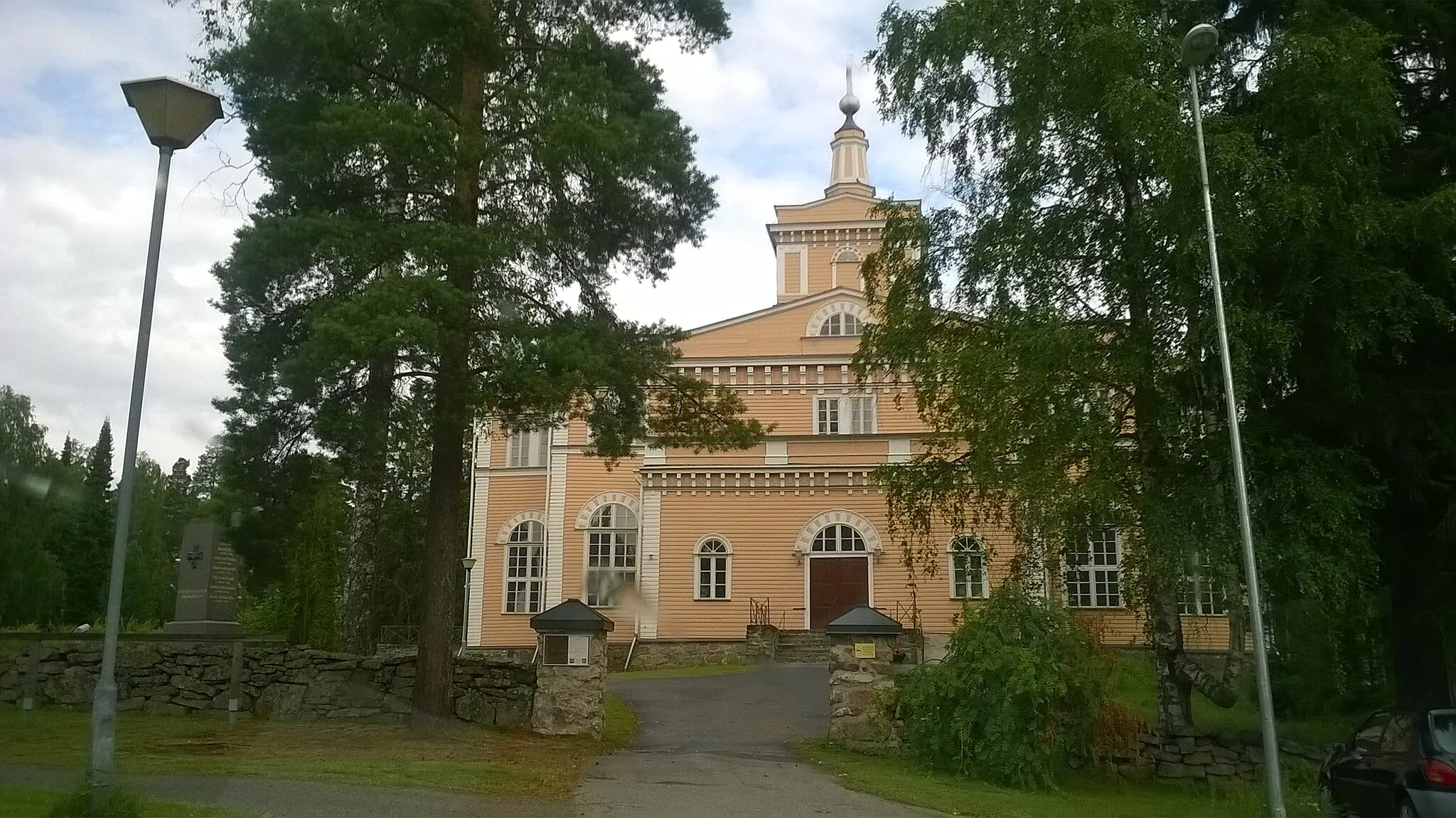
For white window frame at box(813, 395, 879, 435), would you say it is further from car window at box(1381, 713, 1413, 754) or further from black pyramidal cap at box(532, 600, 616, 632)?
car window at box(1381, 713, 1413, 754)

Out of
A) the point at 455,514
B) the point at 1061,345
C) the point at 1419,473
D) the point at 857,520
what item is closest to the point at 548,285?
the point at 455,514

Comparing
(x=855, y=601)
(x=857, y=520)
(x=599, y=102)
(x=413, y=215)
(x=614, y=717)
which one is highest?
(x=599, y=102)

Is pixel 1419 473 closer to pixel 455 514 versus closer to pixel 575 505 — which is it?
pixel 455 514

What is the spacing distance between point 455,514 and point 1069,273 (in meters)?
8.74

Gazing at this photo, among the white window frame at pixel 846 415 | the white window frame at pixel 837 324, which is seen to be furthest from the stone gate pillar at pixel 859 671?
the white window frame at pixel 837 324

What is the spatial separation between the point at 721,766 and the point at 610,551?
22079 mm

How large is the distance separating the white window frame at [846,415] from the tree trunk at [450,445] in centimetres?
2006

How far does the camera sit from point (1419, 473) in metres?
13.2

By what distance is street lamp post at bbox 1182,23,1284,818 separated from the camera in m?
10.7

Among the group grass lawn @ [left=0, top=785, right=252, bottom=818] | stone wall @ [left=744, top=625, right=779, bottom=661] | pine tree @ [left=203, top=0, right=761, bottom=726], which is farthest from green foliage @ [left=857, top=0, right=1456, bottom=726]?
stone wall @ [left=744, top=625, right=779, bottom=661]

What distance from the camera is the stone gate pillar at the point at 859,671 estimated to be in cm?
1453

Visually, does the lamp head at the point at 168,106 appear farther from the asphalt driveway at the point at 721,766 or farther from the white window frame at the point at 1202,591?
the white window frame at the point at 1202,591

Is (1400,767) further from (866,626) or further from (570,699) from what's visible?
(570,699)

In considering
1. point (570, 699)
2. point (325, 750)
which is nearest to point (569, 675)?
point (570, 699)
